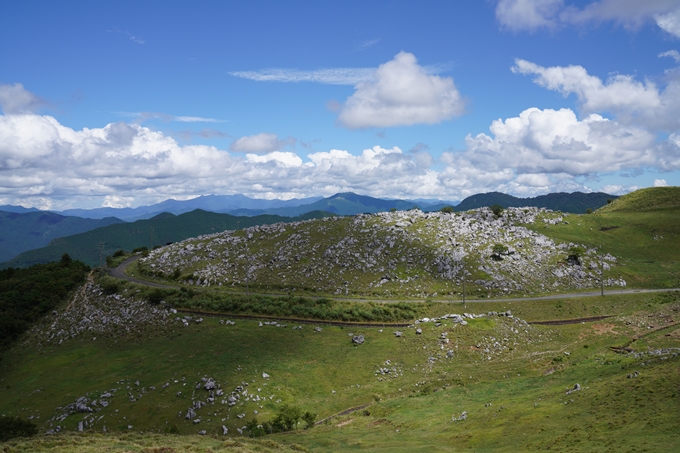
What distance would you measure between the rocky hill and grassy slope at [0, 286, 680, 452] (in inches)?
680

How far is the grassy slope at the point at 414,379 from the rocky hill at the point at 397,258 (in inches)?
680

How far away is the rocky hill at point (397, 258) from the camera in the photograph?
116500 mm

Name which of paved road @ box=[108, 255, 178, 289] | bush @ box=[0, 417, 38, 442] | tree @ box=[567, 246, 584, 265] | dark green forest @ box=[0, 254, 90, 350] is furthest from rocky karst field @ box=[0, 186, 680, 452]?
bush @ box=[0, 417, 38, 442]

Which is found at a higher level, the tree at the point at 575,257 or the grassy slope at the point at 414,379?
the tree at the point at 575,257

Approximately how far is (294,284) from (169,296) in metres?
35.3

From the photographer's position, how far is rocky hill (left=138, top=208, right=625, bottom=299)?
116500 millimetres

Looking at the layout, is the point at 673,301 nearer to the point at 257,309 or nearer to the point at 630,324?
the point at 630,324

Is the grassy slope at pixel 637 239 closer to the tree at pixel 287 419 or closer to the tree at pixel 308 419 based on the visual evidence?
the tree at pixel 308 419

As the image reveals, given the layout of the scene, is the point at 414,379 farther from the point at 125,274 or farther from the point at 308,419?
the point at 125,274

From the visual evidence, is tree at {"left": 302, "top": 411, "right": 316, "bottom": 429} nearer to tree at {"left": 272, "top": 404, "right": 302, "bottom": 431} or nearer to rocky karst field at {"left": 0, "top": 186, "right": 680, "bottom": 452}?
rocky karst field at {"left": 0, "top": 186, "right": 680, "bottom": 452}

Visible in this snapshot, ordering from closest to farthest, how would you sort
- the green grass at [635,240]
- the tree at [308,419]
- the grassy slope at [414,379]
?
1. the grassy slope at [414,379]
2. the tree at [308,419]
3. the green grass at [635,240]

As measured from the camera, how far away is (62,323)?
331ft

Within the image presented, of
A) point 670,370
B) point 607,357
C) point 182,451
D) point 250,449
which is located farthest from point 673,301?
point 182,451

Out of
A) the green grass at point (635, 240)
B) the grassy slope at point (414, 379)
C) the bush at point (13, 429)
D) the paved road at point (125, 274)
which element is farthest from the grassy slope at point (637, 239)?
the bush at point (13, 429)
